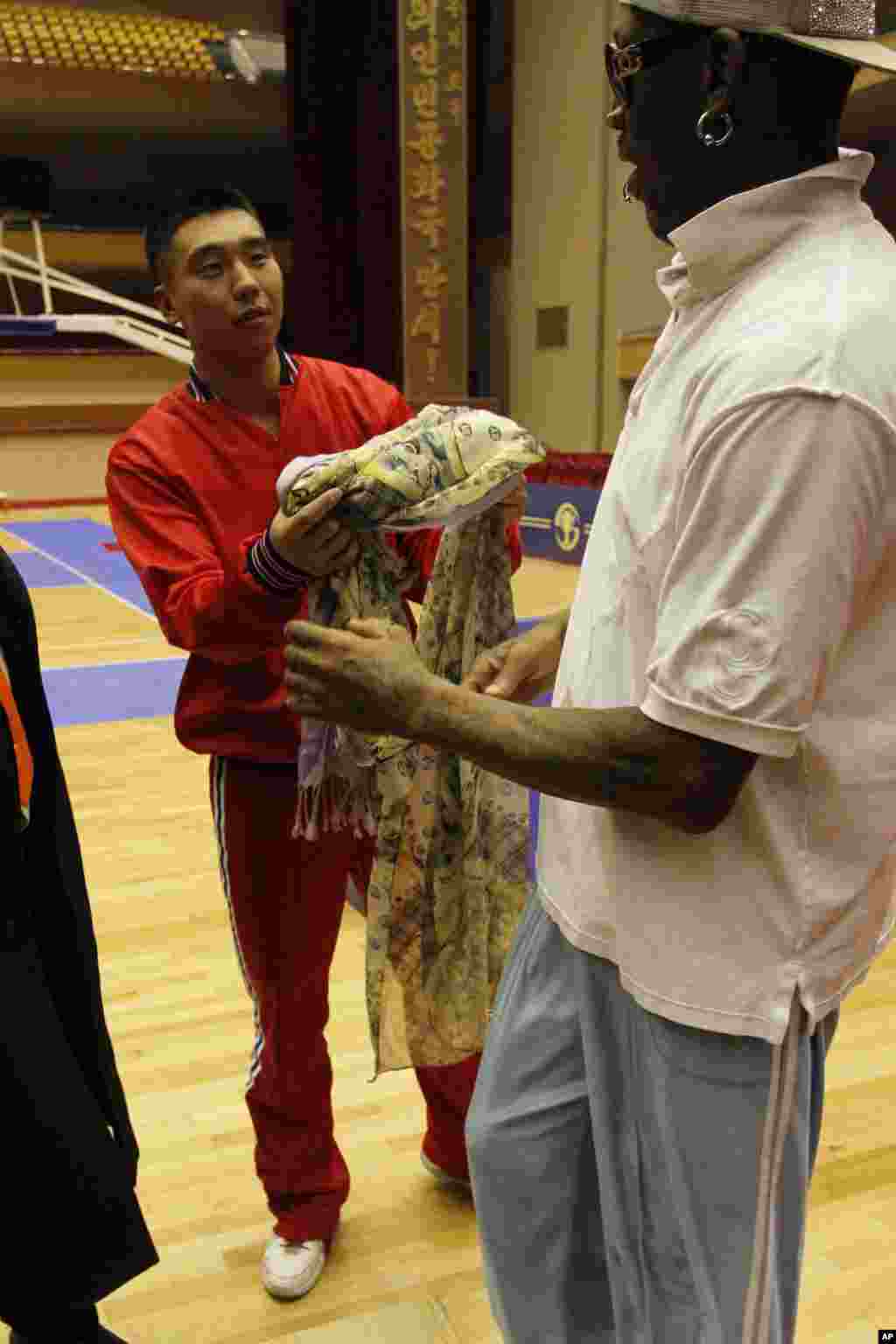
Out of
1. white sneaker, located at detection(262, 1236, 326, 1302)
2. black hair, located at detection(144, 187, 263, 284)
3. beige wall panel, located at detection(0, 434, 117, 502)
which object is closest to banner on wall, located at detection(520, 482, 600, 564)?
beige wall panel, located at detection(0, 434, 117, 502)

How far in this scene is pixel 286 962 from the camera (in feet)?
5.92

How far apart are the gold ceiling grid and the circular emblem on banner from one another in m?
6.97

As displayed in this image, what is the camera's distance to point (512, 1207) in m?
1.16

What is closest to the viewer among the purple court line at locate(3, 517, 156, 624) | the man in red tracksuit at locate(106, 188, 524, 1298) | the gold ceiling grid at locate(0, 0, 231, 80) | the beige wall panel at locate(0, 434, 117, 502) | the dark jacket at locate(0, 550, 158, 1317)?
the dark jacket at locate(0, 550, 158, 1317)

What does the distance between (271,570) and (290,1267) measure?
107cm

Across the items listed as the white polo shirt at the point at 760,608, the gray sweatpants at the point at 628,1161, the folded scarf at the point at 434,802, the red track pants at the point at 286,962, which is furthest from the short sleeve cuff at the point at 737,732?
the red track pants at the point at 286,962

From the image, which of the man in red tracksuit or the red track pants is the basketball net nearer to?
the man in red tracksuit

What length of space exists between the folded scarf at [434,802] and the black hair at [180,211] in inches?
24.8

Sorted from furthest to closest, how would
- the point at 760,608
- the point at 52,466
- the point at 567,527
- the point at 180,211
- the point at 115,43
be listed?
the point at 52,466 < the point at 115,43 < the point at 567,527 < the point at 180,211 < the point at 760,608

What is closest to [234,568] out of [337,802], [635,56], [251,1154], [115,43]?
[337,802]

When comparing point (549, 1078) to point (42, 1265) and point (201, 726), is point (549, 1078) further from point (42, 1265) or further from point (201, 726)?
point (201, 726)

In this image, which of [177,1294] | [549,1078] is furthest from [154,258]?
[177,1294]

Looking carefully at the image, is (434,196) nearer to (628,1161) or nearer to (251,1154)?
(251,1154)

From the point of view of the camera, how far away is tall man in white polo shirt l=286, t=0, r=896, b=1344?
2.61 ft
